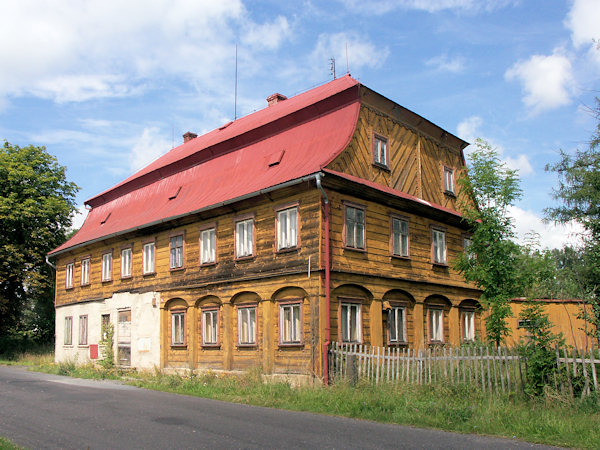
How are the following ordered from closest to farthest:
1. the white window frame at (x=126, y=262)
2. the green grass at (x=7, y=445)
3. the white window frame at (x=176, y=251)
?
the green grass at (x=7, y=445) → the white window frame at (x=176, y=251) → the white window frame at (x=126, y=262)

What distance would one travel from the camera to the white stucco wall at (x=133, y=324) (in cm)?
2281

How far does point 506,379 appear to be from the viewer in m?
12.0

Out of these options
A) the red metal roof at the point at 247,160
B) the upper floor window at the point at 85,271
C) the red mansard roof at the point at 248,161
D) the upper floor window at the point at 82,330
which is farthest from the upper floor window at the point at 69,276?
the upper floor window at the point at 82,330

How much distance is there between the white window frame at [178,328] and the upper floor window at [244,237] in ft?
13.2

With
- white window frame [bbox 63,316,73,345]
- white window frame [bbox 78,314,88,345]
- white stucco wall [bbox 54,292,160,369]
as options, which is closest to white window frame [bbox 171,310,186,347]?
white stucco wall [bbox 54,292,160,369]

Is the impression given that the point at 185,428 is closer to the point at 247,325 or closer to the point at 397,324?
the point at 247,325

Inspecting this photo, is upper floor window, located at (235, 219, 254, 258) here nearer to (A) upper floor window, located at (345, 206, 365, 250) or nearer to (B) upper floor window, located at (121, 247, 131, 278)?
(A) upper floor window, located at (345, 206, 365, 250)

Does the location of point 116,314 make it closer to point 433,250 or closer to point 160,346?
point 160,346

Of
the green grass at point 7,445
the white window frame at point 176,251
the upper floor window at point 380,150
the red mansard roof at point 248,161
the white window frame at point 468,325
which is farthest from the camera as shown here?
the white window frame at point 468,325

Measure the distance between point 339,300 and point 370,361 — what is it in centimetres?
277

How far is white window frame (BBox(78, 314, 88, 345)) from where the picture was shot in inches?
1088

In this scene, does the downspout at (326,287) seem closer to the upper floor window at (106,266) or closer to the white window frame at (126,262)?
the white window frame at (126,262)

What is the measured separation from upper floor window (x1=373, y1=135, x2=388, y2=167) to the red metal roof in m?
1.37

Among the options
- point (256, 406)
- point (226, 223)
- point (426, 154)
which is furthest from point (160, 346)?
point (426, 154)
